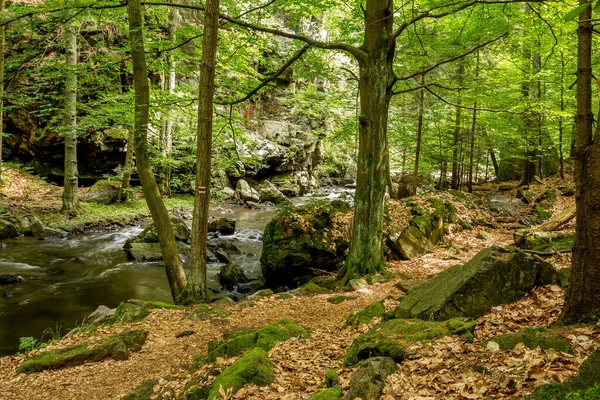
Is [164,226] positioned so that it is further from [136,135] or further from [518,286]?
[518,286]

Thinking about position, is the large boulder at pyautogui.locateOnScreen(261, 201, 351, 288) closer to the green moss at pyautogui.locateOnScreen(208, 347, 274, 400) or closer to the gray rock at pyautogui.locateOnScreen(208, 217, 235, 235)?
the green moss at pyautogui.locateOnScreen(208, 347, 274, 400)

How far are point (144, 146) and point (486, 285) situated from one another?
688 cm

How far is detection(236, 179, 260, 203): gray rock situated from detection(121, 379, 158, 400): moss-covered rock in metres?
20.8

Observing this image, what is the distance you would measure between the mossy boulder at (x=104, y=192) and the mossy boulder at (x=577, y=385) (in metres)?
19.6

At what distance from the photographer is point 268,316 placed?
6.19 metres

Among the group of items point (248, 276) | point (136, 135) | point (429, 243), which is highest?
point (136, 135)

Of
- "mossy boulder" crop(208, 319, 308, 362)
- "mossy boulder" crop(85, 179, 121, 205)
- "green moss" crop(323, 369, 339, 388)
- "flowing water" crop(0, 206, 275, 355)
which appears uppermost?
"mossy boulder" crop(85, 179, 121, 205)

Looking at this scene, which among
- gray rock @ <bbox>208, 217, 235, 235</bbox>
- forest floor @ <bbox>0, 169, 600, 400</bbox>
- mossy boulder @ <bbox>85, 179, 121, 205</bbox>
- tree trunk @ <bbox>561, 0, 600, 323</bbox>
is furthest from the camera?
mossy boulder @ <bbox>85, 179, 121, 205</bbox>

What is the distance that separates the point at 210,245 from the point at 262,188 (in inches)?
498

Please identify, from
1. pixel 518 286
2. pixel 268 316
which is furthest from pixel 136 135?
pixel 518 286

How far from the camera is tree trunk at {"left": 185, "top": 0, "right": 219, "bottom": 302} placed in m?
6.47

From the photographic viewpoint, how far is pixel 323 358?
4098 mm

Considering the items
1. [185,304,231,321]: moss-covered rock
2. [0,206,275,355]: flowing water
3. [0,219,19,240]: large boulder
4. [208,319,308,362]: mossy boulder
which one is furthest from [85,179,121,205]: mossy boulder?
[208,319,308,362]: mossy boulder

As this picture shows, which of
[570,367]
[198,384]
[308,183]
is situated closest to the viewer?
[570,367]
